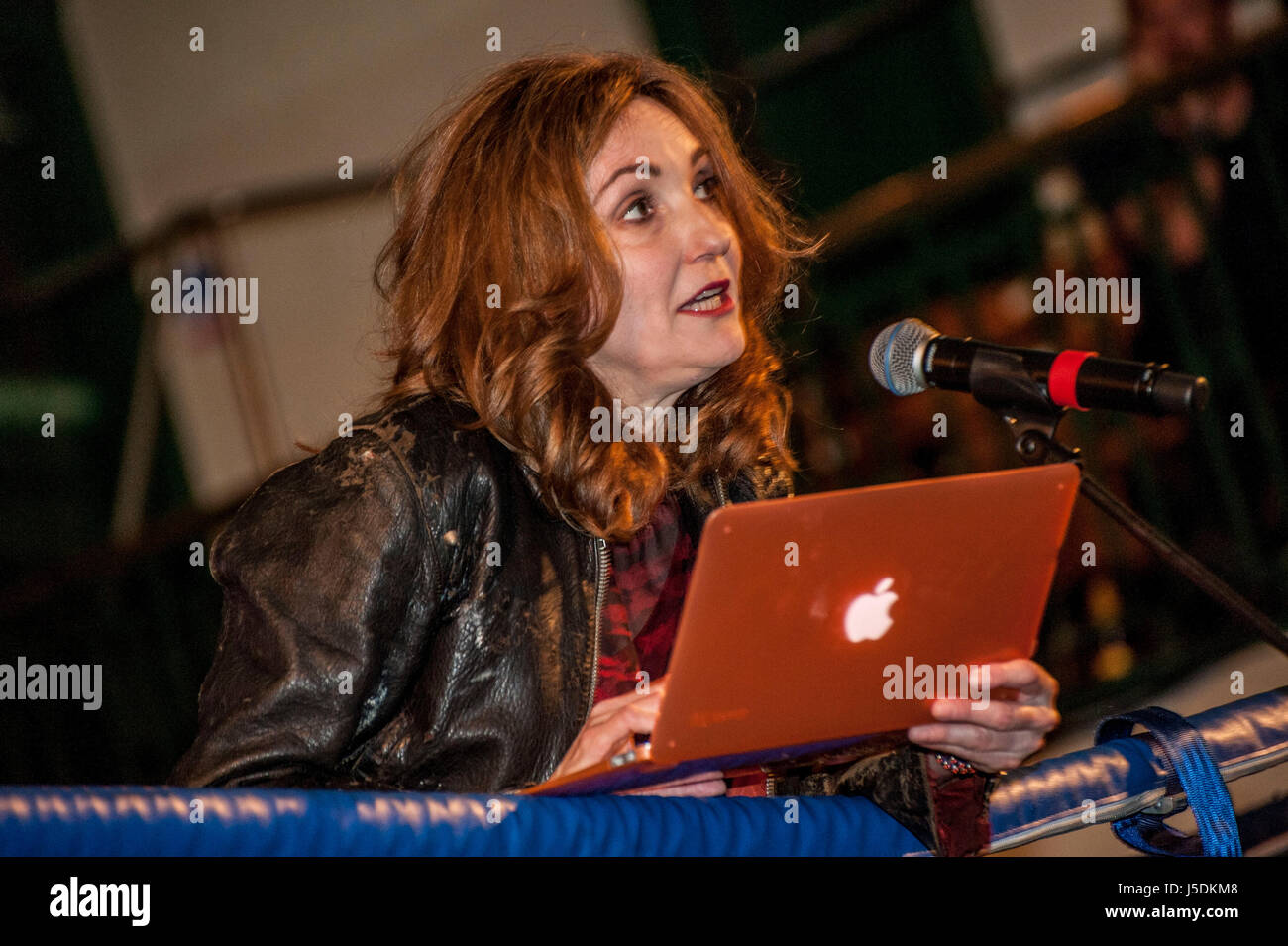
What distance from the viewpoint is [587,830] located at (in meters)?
1.11

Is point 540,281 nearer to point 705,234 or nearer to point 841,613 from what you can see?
point 705,234

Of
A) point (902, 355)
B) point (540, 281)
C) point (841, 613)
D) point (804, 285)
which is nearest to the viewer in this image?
point (841, 613)

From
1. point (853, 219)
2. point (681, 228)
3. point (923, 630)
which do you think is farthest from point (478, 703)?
point (853, 219)

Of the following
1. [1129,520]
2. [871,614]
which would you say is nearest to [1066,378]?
[1129,520]

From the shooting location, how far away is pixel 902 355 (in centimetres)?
158

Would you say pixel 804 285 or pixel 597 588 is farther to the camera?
pixel 804 285

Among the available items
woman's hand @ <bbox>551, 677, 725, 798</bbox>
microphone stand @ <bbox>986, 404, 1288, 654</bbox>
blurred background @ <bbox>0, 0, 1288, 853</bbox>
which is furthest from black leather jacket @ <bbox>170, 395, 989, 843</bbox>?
blurred background @ <bbox>0, 0, 1288, 853</bbox>

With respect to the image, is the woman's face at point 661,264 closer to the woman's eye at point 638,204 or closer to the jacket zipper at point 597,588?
the woman's eye at point 638,204

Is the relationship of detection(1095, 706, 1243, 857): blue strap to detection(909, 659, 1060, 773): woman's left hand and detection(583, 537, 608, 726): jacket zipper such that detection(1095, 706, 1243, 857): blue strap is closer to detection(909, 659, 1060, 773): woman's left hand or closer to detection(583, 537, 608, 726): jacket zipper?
detection(909, 659, 1060, 773): woman's left hand

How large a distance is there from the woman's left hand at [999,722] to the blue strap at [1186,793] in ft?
0.28

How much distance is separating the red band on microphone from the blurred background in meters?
1.34

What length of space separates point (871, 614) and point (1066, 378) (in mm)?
383

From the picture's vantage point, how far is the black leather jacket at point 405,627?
147 cm
